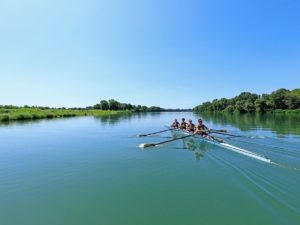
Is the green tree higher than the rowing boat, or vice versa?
the green tree

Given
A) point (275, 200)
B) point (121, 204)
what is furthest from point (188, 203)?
point (275, 200)

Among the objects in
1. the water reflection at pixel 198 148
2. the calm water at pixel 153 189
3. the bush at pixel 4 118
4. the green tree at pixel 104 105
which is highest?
the green tree at pixel 104 105

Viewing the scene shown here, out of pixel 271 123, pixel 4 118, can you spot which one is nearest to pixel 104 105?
pixel 4 118

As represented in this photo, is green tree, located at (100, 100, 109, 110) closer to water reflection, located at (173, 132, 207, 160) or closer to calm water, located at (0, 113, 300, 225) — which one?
water reflection, located at (173, 132, 207, 160)

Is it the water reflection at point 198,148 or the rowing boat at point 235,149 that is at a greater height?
the rowing boat at point 235,149

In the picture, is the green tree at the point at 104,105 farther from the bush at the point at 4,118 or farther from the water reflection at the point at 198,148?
the water reflection at the point at 198,148

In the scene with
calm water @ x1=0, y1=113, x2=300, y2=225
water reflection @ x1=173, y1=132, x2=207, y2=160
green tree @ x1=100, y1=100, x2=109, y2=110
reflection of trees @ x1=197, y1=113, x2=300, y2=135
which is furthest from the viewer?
green tree @ x1=100, y1=100, x2=109, y2=110

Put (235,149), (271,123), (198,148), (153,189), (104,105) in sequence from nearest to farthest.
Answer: (153,189) → (235,149) → (198,148) → (271,123) → (104,105)

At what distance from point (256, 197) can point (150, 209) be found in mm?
3028

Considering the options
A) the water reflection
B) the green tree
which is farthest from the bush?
the green tree

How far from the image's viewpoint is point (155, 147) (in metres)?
15.6

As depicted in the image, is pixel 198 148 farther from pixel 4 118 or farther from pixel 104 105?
pixel 104 105

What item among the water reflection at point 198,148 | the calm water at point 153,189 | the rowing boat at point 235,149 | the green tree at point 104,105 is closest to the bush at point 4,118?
the calm water at point 153,189

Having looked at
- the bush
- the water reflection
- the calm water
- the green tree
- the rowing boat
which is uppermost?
the green tree
